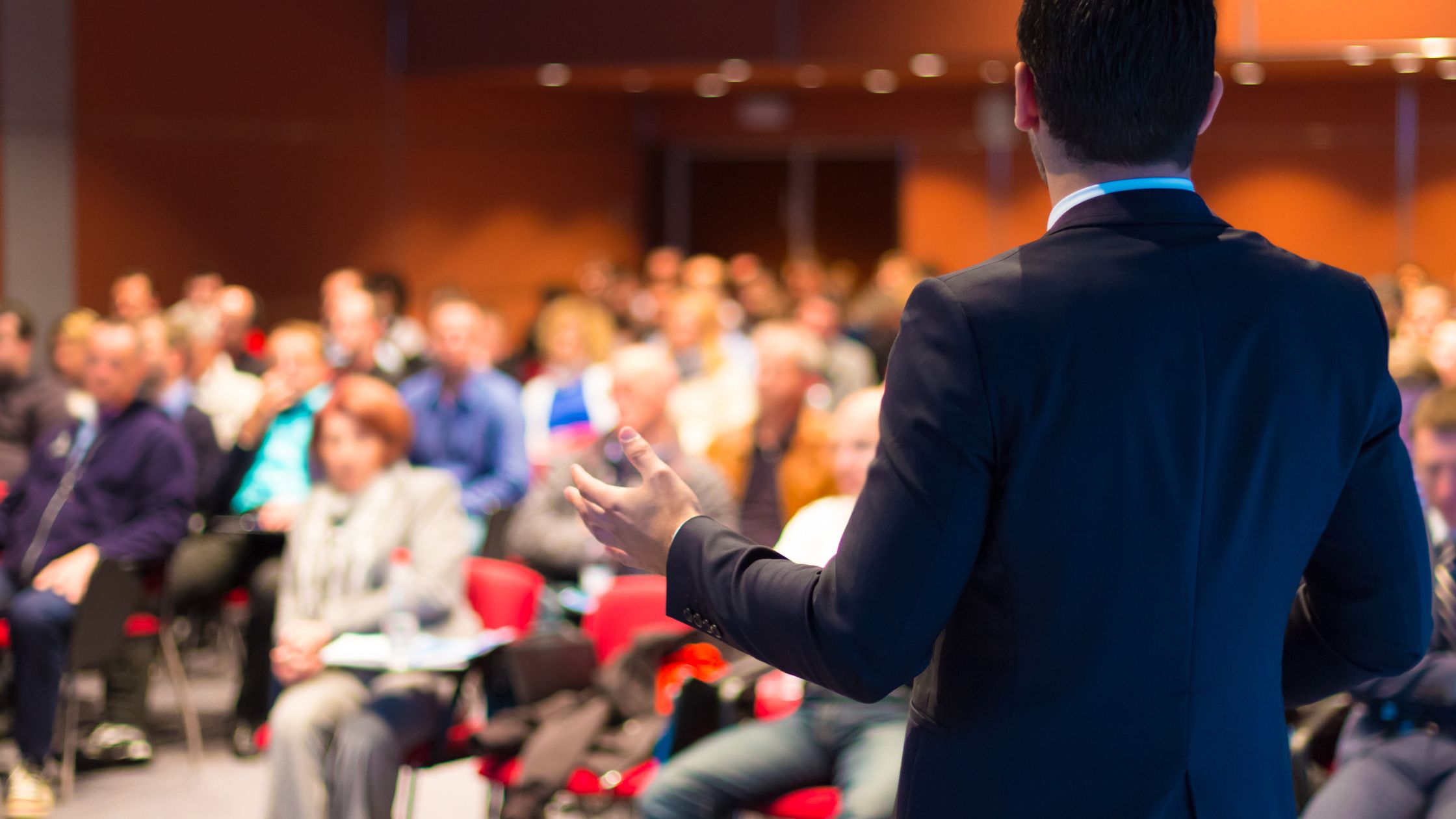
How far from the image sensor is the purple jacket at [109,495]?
5.06 m

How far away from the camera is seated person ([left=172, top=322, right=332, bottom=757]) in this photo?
5.38 meters

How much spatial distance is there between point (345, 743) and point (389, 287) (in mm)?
5447

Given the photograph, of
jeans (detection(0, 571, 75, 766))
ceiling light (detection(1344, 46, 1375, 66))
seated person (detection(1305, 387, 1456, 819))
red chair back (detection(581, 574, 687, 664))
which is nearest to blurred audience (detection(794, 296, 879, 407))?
red chair back (detection(581, 574, 687, 664))

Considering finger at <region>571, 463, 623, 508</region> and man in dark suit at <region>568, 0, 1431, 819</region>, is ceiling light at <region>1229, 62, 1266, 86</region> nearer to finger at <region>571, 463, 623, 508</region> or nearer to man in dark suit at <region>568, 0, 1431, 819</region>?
man in dark suit at <region>568, 0, 1431, 819</region>

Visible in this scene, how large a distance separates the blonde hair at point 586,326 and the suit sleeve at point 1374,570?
18.6 feet

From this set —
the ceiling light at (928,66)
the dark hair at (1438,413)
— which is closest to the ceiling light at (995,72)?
the ceiling light at (928,66)

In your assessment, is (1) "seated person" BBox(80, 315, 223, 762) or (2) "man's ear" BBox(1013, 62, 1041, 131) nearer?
(2) "man's ear" BBox(1013, 62, 1041, 131)

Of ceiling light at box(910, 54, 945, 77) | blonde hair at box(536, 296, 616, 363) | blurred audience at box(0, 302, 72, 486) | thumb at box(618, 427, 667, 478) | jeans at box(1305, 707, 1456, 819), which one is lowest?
jeans at box(1305, 707, 1456, 819)

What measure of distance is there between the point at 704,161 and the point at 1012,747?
1334 centimetres

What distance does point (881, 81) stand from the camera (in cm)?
1216

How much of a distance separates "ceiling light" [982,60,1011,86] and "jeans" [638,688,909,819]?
751 centimetres

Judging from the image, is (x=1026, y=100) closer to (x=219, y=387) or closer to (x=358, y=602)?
(x=358, y=602)

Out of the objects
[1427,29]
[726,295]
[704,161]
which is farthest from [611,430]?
[704,161]

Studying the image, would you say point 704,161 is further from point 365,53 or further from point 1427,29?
point 1427,29
